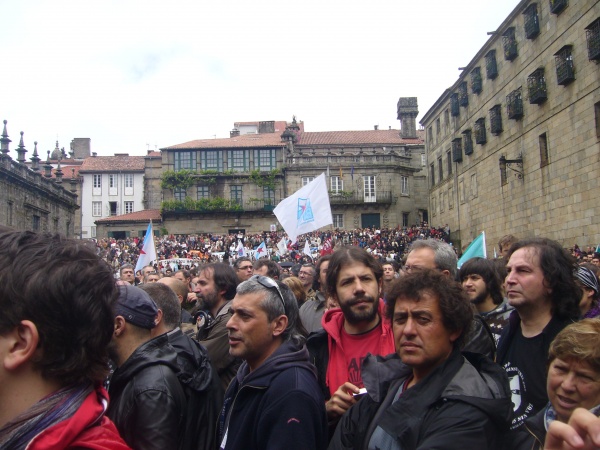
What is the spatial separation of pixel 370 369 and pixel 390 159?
5307cm

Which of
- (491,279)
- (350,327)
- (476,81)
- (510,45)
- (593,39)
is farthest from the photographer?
(476,81)

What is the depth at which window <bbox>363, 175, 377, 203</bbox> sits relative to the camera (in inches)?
2119

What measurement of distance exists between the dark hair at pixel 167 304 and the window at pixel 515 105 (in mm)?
25126

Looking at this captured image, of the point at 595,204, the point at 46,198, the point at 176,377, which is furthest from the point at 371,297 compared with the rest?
the point at 46,198

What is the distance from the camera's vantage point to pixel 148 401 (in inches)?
111

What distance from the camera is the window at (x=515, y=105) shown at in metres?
25.8

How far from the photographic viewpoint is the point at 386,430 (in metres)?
2.39

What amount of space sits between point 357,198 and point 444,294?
51027 mm

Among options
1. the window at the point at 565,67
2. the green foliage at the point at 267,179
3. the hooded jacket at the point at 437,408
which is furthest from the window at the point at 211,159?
the hooded jacket at the point at 437,408

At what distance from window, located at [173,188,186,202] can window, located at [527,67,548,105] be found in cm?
3826

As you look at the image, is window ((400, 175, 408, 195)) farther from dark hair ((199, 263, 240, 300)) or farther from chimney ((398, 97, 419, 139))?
dark hair ((199, 263, 240, 300))

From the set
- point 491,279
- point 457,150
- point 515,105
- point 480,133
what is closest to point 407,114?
point 457,150

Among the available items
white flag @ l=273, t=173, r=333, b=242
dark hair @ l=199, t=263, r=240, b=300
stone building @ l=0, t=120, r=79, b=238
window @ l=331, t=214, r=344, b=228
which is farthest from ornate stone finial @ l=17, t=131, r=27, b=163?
dark hair @ l=199, t=263, r=240, b=300

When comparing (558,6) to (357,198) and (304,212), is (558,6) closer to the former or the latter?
(304,212)
